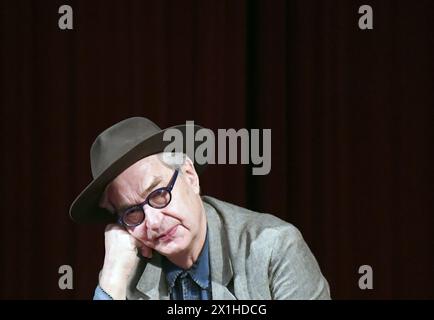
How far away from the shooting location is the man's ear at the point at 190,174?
6.14ft

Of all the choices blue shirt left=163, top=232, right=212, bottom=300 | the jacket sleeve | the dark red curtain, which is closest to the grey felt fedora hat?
blue shirt left=163, top=232, right=212, bottom=300

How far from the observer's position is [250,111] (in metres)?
2.79

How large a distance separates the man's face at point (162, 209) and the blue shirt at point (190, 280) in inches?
2.2

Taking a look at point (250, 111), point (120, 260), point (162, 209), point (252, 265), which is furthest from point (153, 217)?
point (250, 111)

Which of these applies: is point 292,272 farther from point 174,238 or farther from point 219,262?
point 174,238

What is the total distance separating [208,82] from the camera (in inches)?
105

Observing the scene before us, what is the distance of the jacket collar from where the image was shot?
185 cm

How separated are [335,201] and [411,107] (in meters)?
0.46

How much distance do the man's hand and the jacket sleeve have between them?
32 cm

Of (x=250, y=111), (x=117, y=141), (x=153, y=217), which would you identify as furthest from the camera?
(x=250, y=111)

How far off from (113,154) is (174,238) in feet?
0.86

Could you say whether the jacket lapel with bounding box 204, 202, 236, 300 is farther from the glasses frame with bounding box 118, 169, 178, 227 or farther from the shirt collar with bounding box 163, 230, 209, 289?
the glasses frame with bounding box 118, 169, 178, 227
